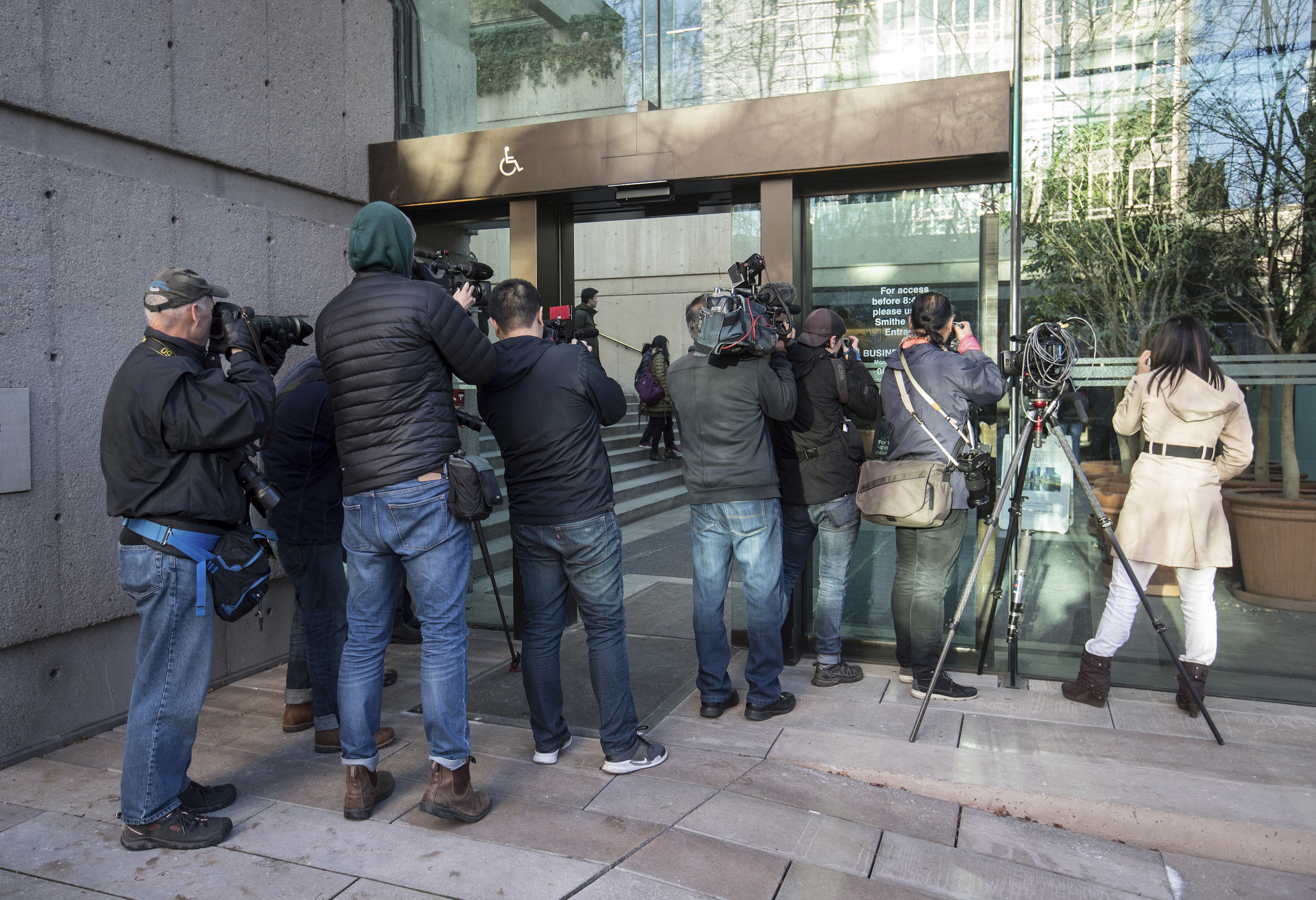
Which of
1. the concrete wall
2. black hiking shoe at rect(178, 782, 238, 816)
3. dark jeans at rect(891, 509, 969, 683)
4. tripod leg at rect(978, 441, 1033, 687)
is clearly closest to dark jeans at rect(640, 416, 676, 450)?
the concrete wall

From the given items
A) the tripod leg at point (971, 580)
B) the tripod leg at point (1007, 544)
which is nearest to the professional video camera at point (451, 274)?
the tripod leg at point (971, 580)

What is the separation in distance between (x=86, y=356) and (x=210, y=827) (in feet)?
7.10

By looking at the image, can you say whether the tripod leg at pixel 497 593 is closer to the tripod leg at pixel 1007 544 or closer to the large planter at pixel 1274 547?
the tripod leg at pixel 1007 544

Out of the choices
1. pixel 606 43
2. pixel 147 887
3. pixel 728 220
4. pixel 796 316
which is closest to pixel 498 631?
pixel 796 316

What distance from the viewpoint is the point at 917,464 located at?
4289 mm

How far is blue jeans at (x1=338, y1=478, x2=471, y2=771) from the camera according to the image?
10.2 feet

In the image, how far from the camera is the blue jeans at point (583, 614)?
348 cm

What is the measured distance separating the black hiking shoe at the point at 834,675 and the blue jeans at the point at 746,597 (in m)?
0.50

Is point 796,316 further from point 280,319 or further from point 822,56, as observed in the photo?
point 280,319

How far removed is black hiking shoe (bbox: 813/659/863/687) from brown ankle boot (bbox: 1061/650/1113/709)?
1019 millimetres

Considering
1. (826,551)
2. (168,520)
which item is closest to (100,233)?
(168,520)

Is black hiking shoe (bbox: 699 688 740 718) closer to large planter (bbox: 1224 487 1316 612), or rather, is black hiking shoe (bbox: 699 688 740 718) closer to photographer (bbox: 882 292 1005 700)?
photographer (bbox: 882 292 1005 700)

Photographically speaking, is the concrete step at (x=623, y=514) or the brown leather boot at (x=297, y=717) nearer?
the brown leather boot at (x=297, y=717)

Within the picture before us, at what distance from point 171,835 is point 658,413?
378 inches
